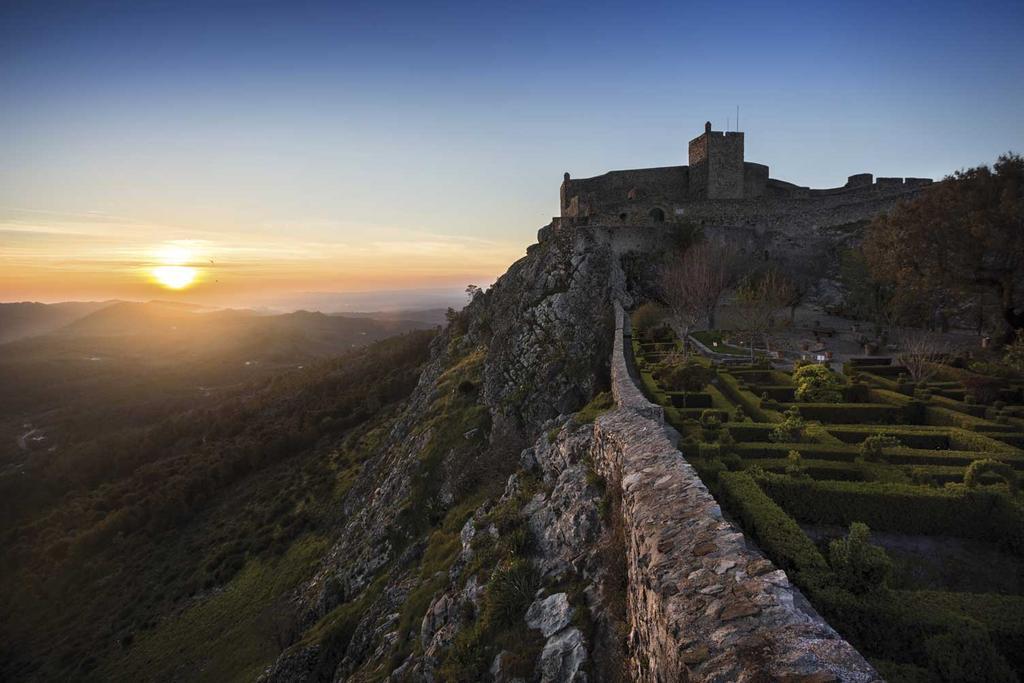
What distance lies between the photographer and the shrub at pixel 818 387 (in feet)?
61.7

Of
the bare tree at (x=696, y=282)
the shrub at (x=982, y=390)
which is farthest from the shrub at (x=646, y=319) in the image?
the shrub at (x=982, y=390)

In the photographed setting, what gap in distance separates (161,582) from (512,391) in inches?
1272

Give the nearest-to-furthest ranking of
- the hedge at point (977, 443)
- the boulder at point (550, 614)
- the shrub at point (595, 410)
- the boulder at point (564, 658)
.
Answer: the boulder at point (564, 658) < the boulder at point (550, 614) < the hedge at point (977, 443) < the shrub at point (595, 410)

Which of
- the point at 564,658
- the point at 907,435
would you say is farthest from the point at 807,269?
the point at 564,658

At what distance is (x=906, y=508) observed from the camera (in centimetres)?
990

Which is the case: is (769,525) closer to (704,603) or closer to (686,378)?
(704,603)

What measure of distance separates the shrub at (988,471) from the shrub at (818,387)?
758 cm

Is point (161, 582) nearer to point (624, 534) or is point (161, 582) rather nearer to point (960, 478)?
point (624, 534)

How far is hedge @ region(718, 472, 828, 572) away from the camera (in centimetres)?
764

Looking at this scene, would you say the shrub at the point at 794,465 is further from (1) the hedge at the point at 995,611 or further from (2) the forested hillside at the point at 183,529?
(2) the forested hillside at the point at 183,529

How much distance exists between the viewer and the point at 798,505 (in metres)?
10.4

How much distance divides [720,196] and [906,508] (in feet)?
158

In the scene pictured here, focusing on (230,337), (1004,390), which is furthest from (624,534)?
(230,337)

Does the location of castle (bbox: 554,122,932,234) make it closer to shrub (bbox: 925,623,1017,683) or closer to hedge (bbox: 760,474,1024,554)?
hedge (bbox: 760,474,1024,554)
